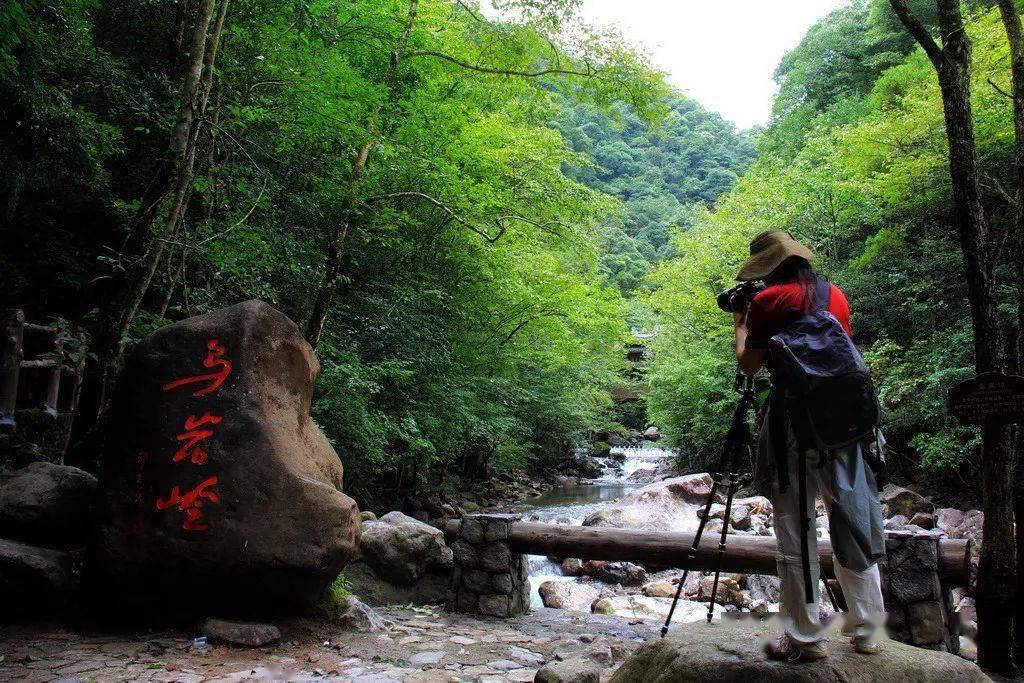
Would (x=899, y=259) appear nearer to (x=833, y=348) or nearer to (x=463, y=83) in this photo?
(x=463, y=83)

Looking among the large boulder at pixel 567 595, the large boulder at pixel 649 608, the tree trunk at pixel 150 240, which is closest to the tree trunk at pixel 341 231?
the tree trunk at pixel 150 240

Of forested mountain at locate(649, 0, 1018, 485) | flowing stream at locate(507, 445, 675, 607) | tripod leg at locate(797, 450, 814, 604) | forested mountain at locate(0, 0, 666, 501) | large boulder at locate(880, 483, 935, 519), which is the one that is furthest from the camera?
forested mountain at locate(649, 0, 1018, 485)

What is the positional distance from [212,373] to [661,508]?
31.1ft

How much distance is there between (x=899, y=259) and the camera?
1479cm

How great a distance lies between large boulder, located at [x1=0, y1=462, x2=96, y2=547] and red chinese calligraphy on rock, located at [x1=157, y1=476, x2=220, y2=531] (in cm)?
73

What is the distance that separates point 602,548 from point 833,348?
413cm

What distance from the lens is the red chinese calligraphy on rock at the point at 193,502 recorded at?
431 cm

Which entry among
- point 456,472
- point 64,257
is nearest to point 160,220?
point 64,257

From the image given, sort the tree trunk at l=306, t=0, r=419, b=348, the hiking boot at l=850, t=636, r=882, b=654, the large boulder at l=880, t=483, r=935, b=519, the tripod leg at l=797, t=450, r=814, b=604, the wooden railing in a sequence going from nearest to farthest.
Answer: the tripod leg at l=797, t=450, r=814, b=604 < the hiking boot at l=850, t=636, r=882, b=654 < the wooden railing < the tree trunk at l=306, t=0, r=419, b=348 < the large boulder at l=880, t=483, r=935, b=519

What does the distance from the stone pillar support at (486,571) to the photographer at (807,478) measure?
3962mm

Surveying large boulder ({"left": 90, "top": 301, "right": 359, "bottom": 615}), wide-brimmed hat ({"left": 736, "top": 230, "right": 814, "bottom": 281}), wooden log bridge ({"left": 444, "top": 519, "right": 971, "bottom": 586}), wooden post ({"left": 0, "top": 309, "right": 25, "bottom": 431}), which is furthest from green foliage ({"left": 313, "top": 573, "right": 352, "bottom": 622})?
wide-brimmed hat ({"left": 736, "top": 230, "right": 814, "bottom": 281})

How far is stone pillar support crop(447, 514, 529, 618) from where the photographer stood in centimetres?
638

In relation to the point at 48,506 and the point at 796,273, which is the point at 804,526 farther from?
the point at 48,506

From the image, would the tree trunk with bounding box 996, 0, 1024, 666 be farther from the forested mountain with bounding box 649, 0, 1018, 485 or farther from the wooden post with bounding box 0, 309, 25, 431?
the wooden post with bounding box 0, 309, 25, 431
